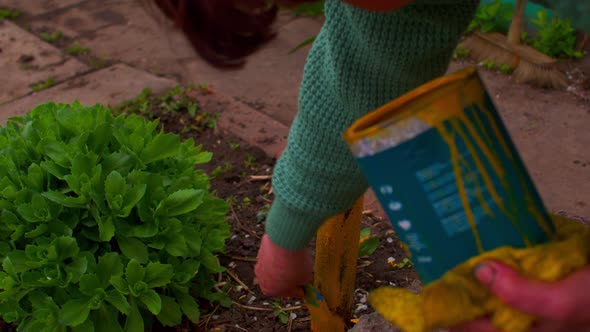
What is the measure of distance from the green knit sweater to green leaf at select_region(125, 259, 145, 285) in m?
0.47

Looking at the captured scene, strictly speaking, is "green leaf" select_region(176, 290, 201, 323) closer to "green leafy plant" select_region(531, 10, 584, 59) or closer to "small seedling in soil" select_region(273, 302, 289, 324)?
"small seedling in soil" select_region(273, 302, 289, 324)

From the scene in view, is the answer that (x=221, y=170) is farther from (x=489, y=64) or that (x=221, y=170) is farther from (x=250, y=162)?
(x=489, y=64)

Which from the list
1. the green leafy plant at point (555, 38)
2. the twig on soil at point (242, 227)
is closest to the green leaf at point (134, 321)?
the twig on soil at point (242, 227)

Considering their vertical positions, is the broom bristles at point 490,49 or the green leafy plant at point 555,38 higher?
the green leafy plant at point 555,38

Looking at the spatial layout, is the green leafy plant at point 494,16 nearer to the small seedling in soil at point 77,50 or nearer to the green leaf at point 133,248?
the small seedling in soil at point 77,50

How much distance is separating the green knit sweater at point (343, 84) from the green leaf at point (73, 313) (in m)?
0.57

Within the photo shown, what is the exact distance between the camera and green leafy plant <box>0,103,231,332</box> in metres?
1.63

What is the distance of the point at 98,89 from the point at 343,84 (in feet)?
7.73

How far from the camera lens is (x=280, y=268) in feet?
4.36

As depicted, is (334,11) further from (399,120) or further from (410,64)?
(399,120)

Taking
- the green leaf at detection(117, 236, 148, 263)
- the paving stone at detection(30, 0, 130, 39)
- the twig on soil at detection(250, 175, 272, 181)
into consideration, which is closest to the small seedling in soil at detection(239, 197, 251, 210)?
the twig on soil at detection(250, 175, 272, 181)

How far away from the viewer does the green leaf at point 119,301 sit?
1626 mm

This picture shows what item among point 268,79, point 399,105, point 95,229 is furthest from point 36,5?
point 399,105

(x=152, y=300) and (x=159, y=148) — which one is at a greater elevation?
(x=159, y=148)
